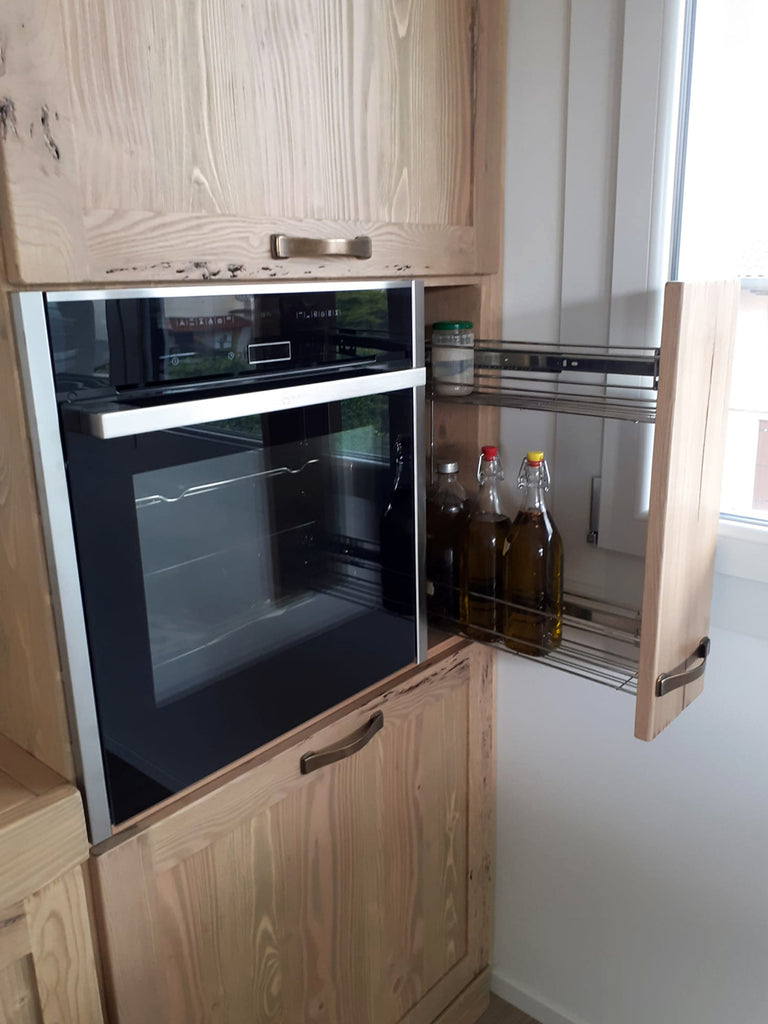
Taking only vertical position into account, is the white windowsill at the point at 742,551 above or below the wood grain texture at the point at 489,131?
below

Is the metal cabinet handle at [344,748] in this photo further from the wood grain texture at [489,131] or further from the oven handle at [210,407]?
the wood grain texture at [489,131]

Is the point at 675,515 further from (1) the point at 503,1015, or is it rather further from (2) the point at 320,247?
(1) the point at 503,1015

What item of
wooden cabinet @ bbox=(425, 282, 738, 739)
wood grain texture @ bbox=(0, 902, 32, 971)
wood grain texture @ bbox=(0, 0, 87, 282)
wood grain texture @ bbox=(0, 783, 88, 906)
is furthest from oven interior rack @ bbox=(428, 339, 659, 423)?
wood grain texture @ bbox=(0, 902, 32, 971)

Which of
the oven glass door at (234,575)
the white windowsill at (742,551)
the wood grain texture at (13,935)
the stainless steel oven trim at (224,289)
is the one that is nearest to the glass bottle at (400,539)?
the oven glass door at (234,575)

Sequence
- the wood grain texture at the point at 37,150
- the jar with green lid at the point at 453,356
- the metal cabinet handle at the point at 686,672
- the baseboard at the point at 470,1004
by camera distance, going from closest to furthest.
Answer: the wood grain texture at the point at 37,150
the metal cabinet handle at the point at 686,672
the jar with green lid at the point at 453,356
the baseboard at the point at 470,1004

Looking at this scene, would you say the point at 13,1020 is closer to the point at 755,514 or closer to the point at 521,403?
the point at 521,403

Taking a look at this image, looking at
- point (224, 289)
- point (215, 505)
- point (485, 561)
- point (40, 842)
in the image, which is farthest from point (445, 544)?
point (40, 842)

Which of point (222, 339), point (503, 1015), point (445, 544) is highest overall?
point (222, 339)

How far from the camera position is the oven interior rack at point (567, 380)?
1189 millimetres

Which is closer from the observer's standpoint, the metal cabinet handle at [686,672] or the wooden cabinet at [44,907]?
the wooden cabinet at [44,907]

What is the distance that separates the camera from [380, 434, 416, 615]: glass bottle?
4.08ft

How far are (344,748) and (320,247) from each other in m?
0.69

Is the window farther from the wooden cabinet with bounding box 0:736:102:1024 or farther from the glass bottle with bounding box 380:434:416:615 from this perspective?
the wooden cabinet with bounding box 0:736:102:1024

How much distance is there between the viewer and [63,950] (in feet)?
3.13
